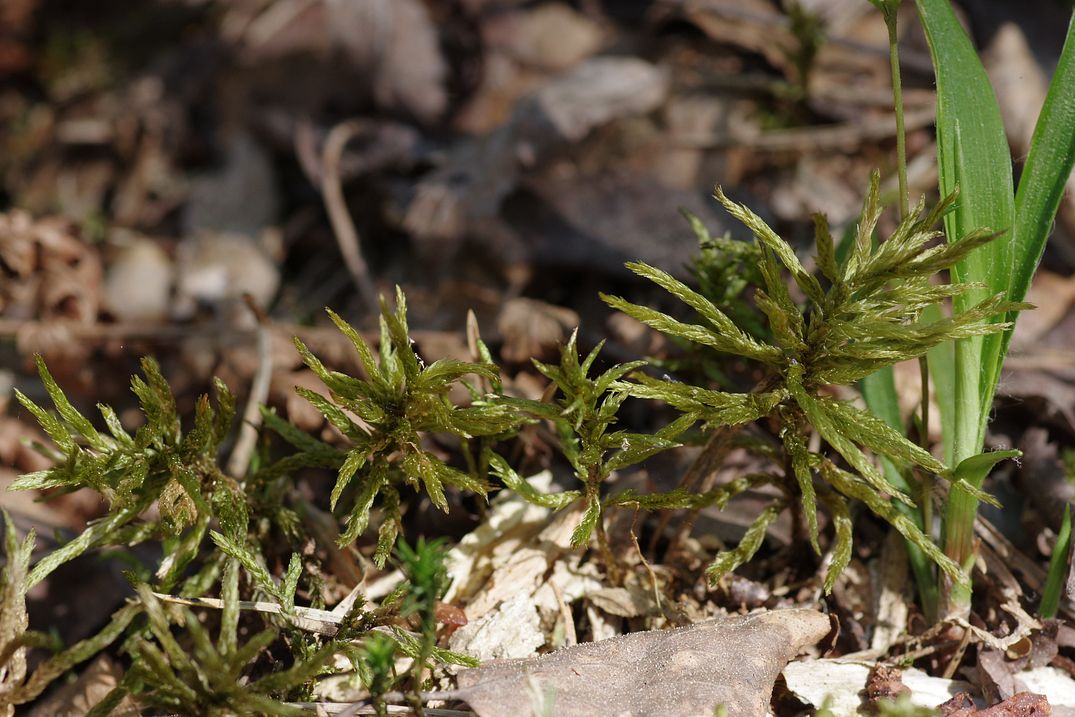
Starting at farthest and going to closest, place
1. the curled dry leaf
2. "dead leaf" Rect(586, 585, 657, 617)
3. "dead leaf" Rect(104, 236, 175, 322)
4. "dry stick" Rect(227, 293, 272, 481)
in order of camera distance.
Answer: "dead leaf" Rect(104, 236, 175, 322) < the curled dry leaf < "dry stick" Rect(227, 293, 272, 481) < "dead leaf" Rect(586, 585, 657, 617)

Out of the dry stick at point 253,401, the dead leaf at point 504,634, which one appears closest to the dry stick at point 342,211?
the dry stick at point 253,401

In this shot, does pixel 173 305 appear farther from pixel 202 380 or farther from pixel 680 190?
pixel 680 190

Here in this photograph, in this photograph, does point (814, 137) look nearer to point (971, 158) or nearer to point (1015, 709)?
point (971, 158)

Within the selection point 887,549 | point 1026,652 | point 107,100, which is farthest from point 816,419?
point 107,100

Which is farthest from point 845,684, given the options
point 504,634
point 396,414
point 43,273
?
point 43,273

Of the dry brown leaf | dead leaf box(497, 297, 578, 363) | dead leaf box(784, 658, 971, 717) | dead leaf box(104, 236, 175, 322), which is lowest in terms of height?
the dry brown leaf

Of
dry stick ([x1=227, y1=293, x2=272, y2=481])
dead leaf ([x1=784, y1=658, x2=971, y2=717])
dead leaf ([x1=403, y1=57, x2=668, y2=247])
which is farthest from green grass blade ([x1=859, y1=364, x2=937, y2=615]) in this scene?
dead leaf ([x1=403, y1=57, x2=668, y2=247])

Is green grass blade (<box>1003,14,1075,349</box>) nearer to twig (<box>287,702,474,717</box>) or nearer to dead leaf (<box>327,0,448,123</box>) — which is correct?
twig (<box>287,702,474,717</box>)
